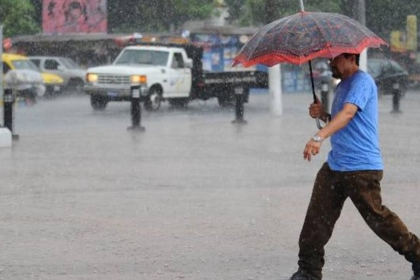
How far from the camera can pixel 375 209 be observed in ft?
23.8

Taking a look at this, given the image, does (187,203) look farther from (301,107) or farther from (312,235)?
(301,107)

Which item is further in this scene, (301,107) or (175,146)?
(301,107)

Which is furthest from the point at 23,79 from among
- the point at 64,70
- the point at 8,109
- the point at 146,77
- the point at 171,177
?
the point at 171,177

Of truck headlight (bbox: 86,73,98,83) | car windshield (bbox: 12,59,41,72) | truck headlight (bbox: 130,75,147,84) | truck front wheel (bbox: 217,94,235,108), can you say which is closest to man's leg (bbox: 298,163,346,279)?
truck headlight (bbox: 130,75,147,84)

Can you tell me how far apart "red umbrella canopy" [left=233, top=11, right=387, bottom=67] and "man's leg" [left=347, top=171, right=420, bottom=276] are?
827 mm

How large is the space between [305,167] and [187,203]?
388cm

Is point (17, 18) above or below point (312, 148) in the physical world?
above

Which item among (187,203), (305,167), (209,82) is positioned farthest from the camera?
(209,82)

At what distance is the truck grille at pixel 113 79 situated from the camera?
98.2ft

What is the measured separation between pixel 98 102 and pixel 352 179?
2414 cm

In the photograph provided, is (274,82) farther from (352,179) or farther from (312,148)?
(312,148)

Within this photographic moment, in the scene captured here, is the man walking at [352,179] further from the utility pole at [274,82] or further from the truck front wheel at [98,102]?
the truck front wheel at [98,102]

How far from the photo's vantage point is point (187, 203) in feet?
38.5

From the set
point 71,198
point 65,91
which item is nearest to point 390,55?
point 65,91
